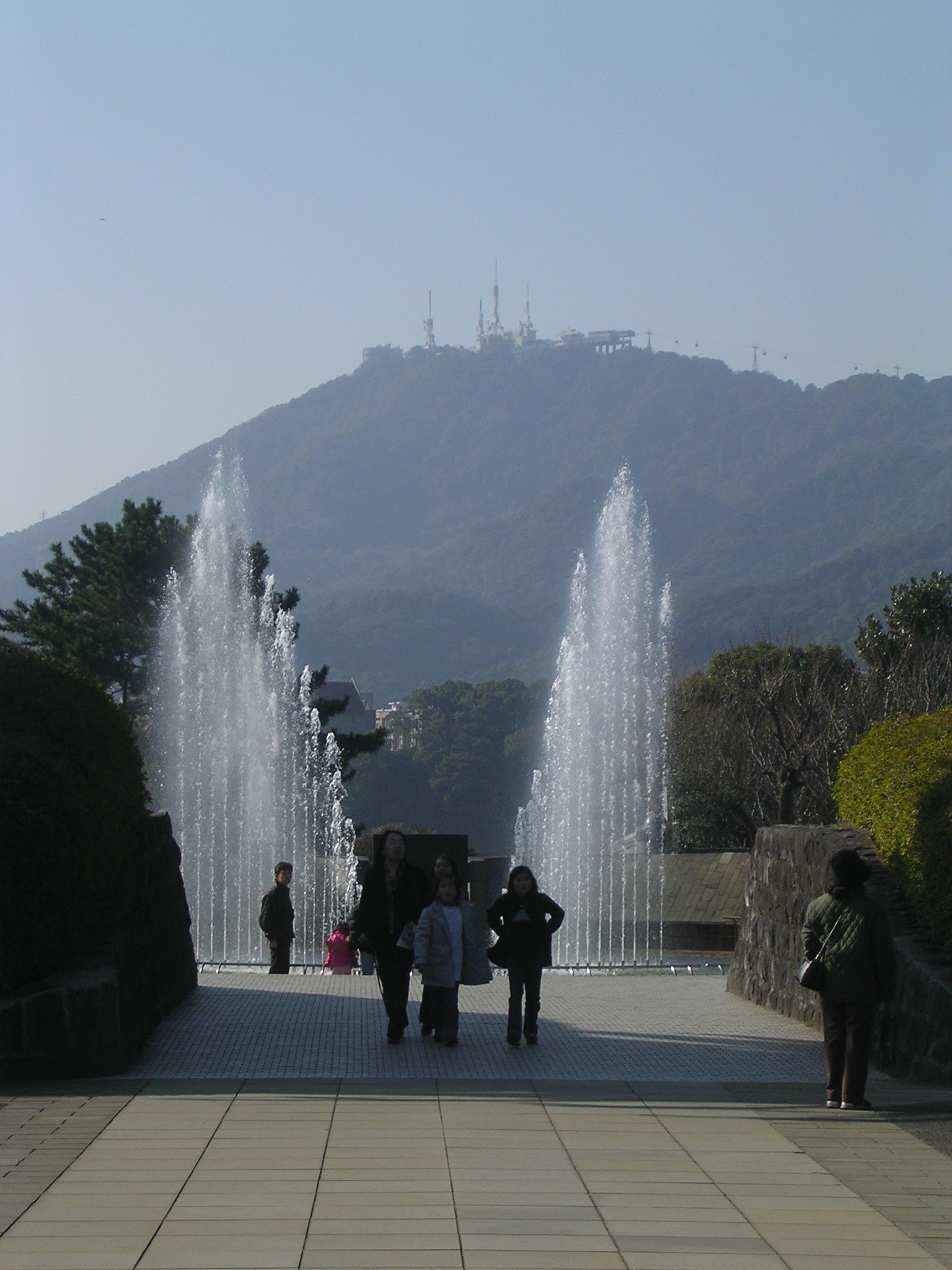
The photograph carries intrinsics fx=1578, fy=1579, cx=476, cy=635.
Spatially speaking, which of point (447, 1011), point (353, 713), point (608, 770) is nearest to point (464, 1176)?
point (447, 1011)

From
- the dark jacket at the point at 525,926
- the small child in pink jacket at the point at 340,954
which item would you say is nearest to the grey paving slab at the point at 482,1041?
the dark jacket at the point at 525,926

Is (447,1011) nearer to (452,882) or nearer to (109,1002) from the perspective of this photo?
(452,882)

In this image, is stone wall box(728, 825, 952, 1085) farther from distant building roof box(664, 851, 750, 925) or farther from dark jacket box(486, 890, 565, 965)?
distant building roof box(664, 851, 750, 925)

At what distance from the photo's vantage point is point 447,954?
952cm

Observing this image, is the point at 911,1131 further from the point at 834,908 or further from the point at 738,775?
the point at 738,775

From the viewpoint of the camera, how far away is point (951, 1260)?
5117 millimetres

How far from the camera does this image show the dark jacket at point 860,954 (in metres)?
7.84

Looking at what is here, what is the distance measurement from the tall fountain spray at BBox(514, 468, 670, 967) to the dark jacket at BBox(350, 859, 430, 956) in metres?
13.3

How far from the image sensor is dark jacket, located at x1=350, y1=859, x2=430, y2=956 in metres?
9.73

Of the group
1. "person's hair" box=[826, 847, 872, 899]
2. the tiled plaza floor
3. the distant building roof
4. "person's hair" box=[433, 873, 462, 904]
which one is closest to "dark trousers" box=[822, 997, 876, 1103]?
the tiled plaza floor

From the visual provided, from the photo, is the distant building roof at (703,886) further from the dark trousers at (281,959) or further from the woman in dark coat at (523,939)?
the woman in dark coat at (523,939)

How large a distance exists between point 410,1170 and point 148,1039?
3.76 meters

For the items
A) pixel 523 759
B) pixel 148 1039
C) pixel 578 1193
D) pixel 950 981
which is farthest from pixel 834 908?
pixel 523 759

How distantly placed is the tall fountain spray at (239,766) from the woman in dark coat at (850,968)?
51.9 feet
